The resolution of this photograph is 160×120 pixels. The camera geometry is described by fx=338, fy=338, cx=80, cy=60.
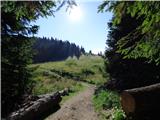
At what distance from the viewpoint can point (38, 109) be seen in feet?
66.5

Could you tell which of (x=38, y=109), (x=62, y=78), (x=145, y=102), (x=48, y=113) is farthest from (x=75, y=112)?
(x=62, y=78)

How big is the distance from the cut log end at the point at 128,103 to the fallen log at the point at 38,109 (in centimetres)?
554

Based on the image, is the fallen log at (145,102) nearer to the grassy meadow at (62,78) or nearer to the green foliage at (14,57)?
the green foliage at (14,57)

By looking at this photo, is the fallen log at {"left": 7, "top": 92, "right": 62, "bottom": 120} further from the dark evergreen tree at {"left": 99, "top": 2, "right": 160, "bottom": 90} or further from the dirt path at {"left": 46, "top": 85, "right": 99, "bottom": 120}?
the dark evergreen tree at {"left": 99, "top": 2, "right": 160, "bottom": 90}

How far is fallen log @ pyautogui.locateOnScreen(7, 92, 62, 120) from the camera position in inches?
706

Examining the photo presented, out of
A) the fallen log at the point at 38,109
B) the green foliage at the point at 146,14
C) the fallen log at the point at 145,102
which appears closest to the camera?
the green foliage at the point at 146,14

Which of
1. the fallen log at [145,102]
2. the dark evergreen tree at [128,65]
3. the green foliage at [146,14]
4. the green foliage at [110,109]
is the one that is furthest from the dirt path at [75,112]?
the green foliage at [146,14]

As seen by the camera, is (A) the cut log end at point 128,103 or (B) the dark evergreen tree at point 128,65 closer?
(A) the cut log end at point 128,103

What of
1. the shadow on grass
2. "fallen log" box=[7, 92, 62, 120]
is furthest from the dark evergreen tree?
the shadow on grass

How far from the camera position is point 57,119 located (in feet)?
63.5

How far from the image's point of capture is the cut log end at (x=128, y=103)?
1538 cm

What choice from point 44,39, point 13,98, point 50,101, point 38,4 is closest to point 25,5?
point 38,4

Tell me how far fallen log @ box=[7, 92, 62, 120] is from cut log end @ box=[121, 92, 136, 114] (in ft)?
18.2

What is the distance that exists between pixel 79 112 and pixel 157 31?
1331cm
